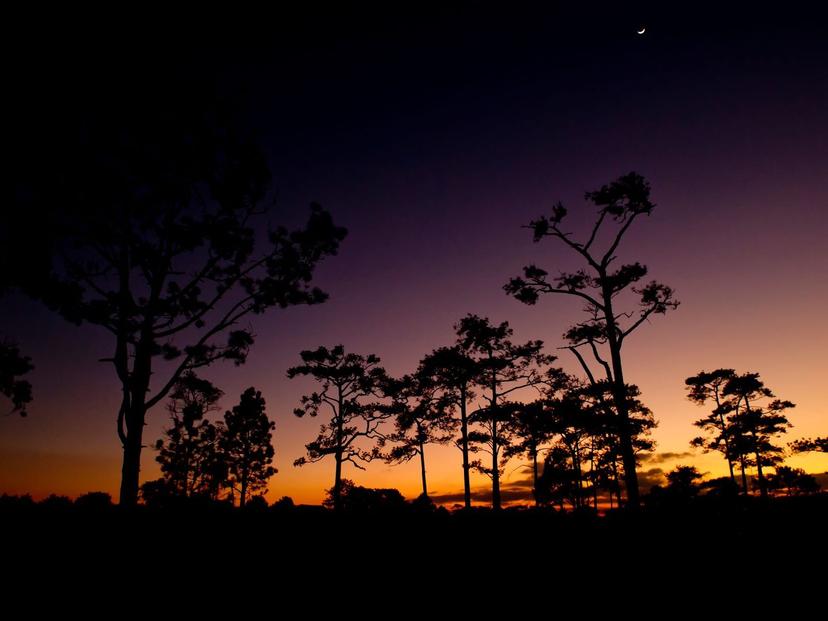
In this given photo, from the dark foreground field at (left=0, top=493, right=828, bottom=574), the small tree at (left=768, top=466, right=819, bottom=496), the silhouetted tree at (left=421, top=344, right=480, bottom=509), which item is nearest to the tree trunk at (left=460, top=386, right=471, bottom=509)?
the silhouetted tree at (left=421, top=344, right=480, bottom=509)

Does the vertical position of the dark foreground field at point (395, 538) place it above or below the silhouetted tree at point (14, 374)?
below

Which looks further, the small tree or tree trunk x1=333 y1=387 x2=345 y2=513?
the small tree

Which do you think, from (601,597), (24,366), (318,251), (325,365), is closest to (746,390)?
(325,365)

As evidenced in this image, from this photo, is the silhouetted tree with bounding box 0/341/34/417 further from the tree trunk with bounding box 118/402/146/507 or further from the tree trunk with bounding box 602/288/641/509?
the tree trunk with bounding box 602/288/641/509

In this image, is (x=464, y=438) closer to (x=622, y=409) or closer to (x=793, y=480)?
(x=622, y=409)

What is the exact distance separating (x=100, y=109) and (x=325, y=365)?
20.5 m

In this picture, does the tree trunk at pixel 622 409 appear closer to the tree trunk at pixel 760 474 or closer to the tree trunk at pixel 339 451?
the tree trunk at pixel 339 451

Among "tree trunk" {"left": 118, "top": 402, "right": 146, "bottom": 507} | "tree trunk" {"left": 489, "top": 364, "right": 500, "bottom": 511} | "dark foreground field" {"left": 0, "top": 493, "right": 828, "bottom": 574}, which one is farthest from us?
"tree trunk" {"left": 489, "top": 364, "right": 500, "bottom": 511}

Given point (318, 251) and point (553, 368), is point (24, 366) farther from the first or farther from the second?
point (553, 368)

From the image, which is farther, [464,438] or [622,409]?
[464,438]

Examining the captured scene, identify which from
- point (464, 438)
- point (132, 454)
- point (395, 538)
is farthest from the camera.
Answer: point (464, 438)

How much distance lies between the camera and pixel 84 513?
8336 mm

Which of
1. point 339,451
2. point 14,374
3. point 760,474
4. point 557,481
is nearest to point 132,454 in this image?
point 14,374

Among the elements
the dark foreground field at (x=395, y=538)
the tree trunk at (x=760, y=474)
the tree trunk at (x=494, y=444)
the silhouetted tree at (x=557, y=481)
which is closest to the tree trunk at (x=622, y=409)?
the dark foreground field at (x=395, y=538)
